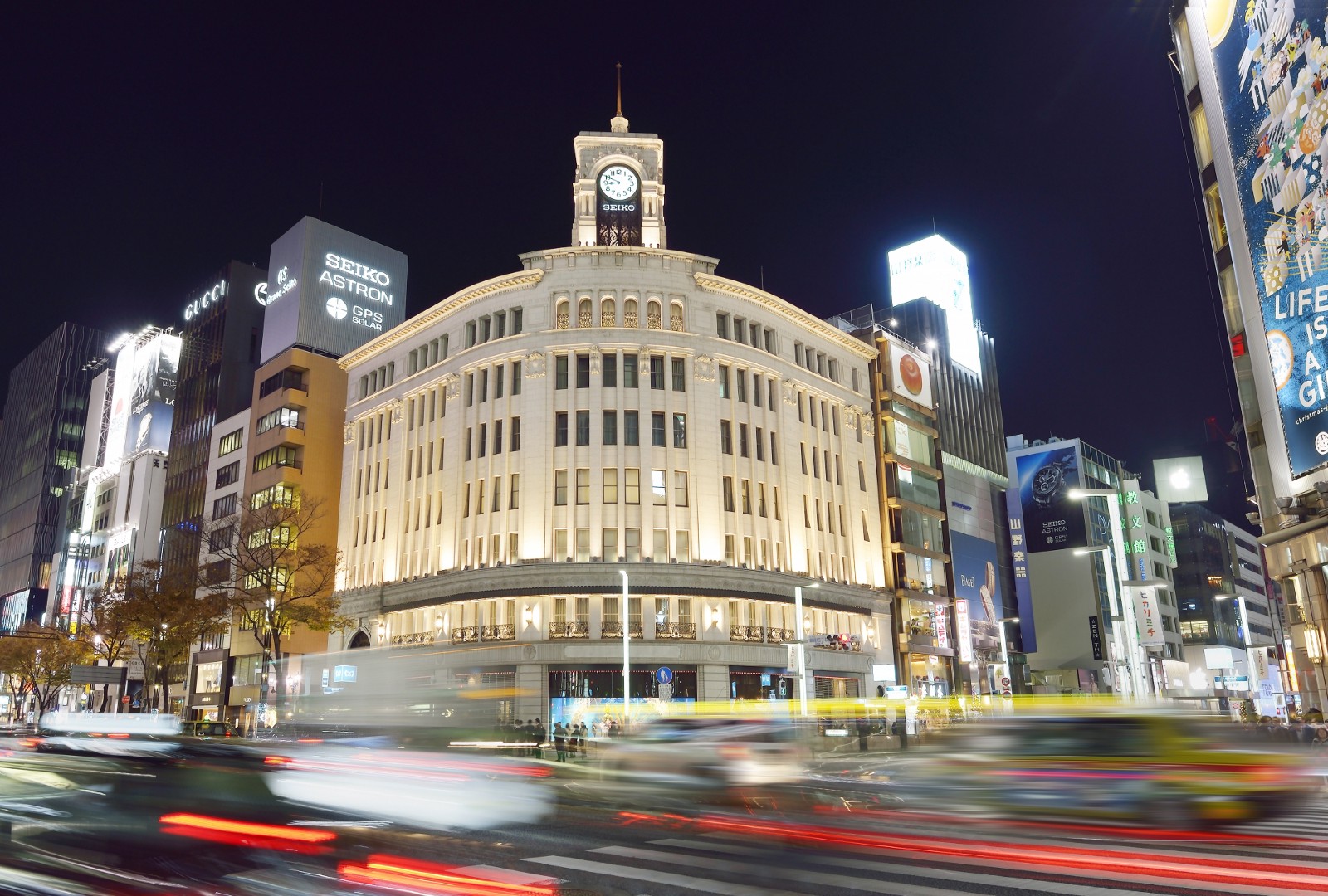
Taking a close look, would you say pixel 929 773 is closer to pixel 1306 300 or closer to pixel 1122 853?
pixel 1122 853

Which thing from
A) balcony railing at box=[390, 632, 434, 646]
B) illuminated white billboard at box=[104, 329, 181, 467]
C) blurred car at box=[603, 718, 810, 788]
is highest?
illuminated white billboard at box=[104, 329, 181, 467]

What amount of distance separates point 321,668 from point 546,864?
40.2 feet

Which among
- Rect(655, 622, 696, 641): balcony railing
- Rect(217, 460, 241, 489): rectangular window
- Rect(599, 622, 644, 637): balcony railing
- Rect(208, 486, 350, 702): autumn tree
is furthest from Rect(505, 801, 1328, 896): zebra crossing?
Rect(217, 460, 241, 489): rectangular window

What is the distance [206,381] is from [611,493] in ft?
176

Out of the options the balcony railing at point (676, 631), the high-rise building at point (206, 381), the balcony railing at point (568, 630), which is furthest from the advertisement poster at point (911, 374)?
the high-rise building at point (206, 381)

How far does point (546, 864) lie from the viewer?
1080cm


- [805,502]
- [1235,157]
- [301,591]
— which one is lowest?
[301,591]

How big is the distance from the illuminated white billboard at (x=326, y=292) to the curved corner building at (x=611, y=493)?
15300 mm

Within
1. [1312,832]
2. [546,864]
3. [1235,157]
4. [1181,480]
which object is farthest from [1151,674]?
[546,864]

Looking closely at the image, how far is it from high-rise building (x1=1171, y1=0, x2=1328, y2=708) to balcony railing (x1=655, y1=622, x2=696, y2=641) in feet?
89.3

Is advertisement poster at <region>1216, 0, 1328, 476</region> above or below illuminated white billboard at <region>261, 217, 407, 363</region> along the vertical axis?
below

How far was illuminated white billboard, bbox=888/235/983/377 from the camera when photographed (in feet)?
275

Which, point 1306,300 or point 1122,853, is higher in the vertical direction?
point 1306,300

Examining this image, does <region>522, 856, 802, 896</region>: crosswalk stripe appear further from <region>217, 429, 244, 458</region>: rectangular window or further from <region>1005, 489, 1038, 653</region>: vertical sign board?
<region>1005, 489, 1038, 653</region>: vertical sign board
